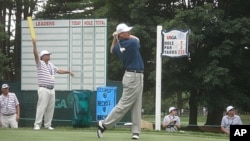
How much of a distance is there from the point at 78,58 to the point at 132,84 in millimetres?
6851

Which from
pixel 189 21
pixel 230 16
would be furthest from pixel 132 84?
pixel 230 16

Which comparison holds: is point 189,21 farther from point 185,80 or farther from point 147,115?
point 147,115

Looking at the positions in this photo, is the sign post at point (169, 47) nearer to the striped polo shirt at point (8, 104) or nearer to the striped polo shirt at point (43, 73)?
the striped polo shirt at point (43, 73)

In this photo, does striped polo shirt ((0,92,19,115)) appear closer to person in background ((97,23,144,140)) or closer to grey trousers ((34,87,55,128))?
grey trousers ((34,87,55,128))

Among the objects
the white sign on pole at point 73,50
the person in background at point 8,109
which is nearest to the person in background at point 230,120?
the white sign on pole at point 73,50

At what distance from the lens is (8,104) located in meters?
13.0

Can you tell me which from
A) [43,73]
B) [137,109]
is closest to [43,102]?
[43,73]

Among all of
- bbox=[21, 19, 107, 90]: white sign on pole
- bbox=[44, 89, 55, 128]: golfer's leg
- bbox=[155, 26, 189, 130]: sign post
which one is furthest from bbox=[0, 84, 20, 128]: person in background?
bbox=[155, 26, 189, 130]: sign post

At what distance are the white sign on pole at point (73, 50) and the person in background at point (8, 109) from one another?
1889mm

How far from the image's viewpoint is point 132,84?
26.0ft

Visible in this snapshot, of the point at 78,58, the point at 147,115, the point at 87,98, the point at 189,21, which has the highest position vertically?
the point at 189,21

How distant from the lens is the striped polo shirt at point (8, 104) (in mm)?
12938

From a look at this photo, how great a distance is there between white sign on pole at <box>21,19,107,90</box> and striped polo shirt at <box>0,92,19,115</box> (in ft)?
6.27

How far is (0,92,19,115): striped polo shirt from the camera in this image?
42.4ft
